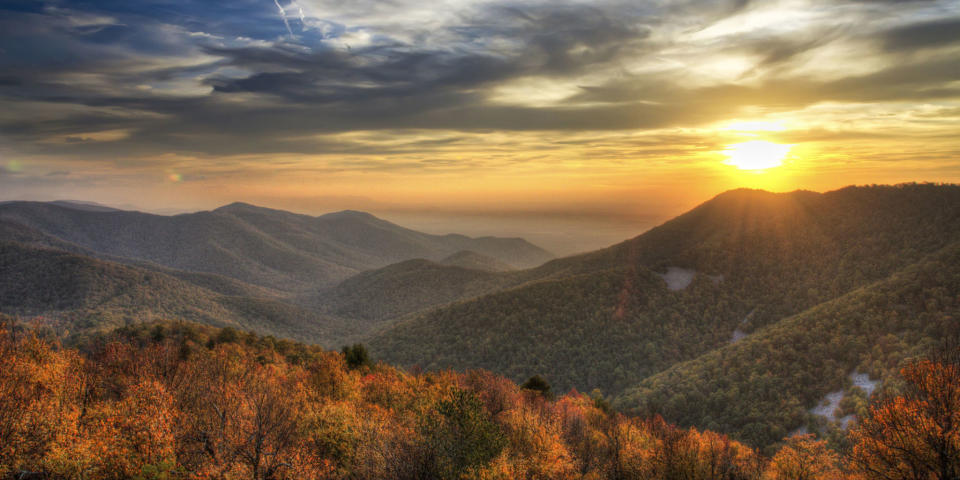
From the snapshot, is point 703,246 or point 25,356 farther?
point 703,246

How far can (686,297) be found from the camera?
137m

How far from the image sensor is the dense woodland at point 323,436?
27.0 m

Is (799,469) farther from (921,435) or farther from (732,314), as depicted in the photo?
(732,314)

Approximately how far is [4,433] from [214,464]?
1163 cm

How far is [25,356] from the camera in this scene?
37.7 m

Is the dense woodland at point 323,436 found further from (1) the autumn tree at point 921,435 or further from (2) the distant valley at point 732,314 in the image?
(2) the distant valley at point 732,314

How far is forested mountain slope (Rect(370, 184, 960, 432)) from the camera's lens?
114375 mm

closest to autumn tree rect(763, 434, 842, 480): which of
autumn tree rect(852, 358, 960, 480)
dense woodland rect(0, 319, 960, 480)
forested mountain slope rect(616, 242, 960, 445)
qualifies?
dense woodland rect(0, 319, 960, 480)

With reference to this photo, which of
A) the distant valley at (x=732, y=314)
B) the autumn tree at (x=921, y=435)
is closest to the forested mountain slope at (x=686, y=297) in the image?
the distant valley at (x=732, y=314)

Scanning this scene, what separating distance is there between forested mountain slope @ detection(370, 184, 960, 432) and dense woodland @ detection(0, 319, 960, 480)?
2657 inches

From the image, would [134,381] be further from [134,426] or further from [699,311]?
[699,311]

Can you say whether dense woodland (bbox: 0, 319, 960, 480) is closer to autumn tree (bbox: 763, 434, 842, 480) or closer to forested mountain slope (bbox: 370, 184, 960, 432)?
autumn tree (bbox: 763, 434, 842, 480)

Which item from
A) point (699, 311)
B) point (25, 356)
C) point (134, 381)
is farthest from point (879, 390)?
point (25, 356)

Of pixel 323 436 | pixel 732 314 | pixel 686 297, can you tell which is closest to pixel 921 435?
pixel 323 436
